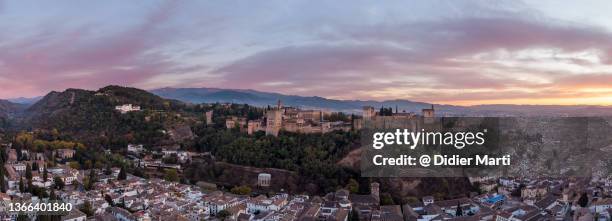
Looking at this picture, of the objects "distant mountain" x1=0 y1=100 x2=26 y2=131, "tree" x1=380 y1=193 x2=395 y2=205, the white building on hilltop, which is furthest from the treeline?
"distant mountain" x1=0 y1=100 x2=26 y2=131

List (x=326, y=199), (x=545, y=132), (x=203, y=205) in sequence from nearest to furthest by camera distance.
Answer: (x=203, y=205), (x=326, y=199), (x=545, y=132)

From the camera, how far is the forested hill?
3000cm

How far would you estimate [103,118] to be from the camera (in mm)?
32875

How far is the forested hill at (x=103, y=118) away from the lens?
98.4 ft

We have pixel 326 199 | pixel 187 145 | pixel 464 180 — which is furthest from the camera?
pixel 187 145

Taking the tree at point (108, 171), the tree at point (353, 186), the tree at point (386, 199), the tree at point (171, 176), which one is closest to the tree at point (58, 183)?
the tree at point (108, 171)

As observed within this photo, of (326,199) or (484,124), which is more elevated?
(484,124)

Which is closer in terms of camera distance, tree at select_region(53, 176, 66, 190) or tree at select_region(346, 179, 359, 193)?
tree at select_region(53, 176, 66, 190)

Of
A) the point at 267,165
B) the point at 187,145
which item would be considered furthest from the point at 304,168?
the point at 187,145

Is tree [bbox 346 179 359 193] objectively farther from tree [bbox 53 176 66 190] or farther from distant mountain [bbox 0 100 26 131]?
distant mountain [bbox 0 100 26 131]

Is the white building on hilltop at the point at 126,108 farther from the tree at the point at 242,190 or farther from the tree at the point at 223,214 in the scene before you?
the tree at the point at 223,214

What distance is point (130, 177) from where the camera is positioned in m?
21.7

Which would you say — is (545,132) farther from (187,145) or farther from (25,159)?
(25,159)

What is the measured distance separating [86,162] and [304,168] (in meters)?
9.84
